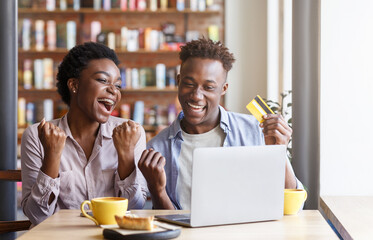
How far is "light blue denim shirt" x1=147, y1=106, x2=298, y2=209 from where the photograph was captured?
2055mm

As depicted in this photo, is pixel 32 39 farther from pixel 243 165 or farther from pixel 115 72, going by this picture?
pixel 243 165

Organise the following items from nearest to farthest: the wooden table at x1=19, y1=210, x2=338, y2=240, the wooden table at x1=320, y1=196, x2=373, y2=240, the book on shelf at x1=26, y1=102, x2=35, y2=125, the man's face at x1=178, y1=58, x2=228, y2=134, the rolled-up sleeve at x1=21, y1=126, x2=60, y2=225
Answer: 1. the wooden table at x1=19, y1=210, x2=338, y2=240
2. the wooden table at x1=320, y1=196, x2=373, y2=240
3. the rolled-up sleeve at x1=21, y1=126, x2=60, y2=225
4. the man's face at x1=178, y1=58, x2=228, y2=134
5. the book on shelf at x1=26, y1=102, x2=35, y2=125

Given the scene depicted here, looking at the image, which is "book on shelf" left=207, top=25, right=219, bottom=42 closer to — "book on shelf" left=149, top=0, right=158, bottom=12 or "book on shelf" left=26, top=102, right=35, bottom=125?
"book on shelf" left=149, top=0, right=158, bottom=12

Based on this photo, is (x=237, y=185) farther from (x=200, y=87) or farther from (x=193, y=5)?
(x=193, y=5)

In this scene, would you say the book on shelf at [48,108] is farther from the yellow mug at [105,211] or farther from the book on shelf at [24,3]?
the yellow mug at [105,211]

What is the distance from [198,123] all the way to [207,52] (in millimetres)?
274

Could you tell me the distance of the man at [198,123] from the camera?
2.00 metres

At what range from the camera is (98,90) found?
6.80 feet

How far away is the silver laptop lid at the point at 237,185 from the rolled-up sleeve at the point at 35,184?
2.20 ft

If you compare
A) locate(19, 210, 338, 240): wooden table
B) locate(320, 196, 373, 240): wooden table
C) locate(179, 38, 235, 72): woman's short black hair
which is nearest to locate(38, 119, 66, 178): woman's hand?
locate(19, 210, 338, 240): wooden table

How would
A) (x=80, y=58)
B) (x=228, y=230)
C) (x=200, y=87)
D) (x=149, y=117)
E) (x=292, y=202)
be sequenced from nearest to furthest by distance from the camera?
(x=228, y=230), (x=292, y=202), (x=200, y=87), (x=80, y=58), (x=149, y=117)

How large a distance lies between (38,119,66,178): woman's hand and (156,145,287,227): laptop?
498 mm

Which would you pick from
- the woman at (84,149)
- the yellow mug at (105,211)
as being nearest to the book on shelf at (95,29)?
the woman at (84,149)

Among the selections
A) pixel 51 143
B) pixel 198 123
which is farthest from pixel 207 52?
pixel 51 143
